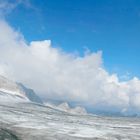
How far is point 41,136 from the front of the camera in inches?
4968

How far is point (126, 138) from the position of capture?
135875mm

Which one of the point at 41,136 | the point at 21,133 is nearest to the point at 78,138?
the point at 41,136

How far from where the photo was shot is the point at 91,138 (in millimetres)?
127812

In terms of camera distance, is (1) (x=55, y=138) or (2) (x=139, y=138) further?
(2) (x=139, y=138)

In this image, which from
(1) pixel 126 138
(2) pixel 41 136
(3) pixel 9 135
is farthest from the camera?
(1) pixel 126 138

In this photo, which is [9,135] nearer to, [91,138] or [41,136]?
[41,136]

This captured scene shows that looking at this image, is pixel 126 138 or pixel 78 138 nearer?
pixel 78 138

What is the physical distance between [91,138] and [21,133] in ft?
82.2

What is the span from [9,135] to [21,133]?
12.4 m

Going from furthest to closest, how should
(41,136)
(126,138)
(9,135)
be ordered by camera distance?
(126,138) < (41,136) < (9,135)

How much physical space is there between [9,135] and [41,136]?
41.4ft

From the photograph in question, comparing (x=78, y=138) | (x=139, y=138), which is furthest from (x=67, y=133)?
(x=139, y=138)

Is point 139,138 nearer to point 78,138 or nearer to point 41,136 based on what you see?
point 78,138

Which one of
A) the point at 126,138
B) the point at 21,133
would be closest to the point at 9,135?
the point at 21,133
